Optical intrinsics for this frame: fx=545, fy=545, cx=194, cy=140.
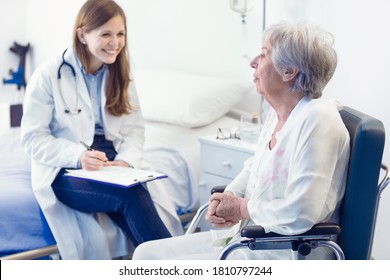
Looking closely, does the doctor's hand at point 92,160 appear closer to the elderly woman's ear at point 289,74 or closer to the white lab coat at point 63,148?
the white lab coat at point 63,148

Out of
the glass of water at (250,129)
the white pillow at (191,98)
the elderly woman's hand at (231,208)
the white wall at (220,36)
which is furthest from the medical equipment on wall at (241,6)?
the elderly woman's hand at (231,208)

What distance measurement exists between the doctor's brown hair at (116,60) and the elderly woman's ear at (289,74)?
32.6 inches

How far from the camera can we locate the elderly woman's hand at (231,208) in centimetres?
131

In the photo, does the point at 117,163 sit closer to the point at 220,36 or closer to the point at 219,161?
the point at 219,161

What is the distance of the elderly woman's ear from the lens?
4.01 feet

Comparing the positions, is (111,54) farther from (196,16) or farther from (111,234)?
(196,16)

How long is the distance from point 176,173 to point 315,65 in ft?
3.60

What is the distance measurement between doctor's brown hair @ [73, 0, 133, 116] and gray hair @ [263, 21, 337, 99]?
2.60 ft

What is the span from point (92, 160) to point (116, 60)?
1.30 ft

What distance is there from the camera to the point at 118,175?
172 cm

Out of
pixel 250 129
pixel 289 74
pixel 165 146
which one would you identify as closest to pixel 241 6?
pixel 250 129

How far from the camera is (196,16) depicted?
2.68 metres

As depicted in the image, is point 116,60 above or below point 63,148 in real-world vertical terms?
above
